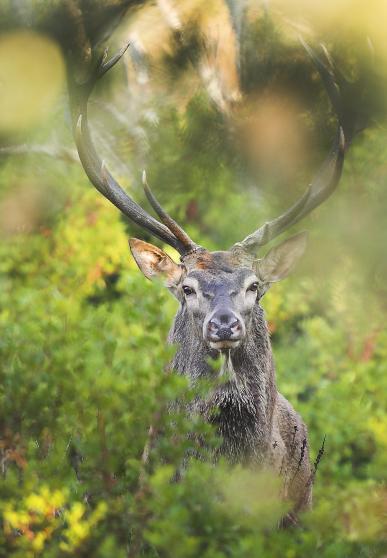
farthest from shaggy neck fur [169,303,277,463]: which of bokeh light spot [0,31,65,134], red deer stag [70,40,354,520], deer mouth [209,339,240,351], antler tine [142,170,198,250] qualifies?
bokeh light spot [0,31,65,134]

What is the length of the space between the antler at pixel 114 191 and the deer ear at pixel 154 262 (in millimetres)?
93

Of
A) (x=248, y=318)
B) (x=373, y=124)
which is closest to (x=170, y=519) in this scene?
(x=248, y=318)

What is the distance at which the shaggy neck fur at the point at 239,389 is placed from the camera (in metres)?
6.09

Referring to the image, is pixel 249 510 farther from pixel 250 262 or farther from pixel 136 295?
pixel 250 262

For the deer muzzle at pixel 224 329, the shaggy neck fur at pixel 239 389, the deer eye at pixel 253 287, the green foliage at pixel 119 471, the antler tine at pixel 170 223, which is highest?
the green foliage at pixel 119 471

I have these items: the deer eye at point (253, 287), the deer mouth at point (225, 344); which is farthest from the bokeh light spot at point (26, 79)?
the deer mouth at point (225, 344)

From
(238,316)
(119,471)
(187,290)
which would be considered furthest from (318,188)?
(119,471)

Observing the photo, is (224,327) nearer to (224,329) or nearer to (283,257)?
(224,329)

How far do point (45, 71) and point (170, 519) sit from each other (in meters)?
6.17

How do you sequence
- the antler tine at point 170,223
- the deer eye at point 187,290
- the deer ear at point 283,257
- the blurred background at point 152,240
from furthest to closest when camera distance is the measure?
the deer ear at point 283,257, the antler tine at point 170,223, the deer eye at point 187,290, the blurred background at point 152,240

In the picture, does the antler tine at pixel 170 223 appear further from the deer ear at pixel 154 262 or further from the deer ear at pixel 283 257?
the deer ear at pixel 283 257

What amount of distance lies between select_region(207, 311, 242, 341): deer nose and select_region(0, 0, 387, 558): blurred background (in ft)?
1.35

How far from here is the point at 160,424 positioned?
169 inches

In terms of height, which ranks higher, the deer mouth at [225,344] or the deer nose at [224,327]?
the deer nose at [224,327]
